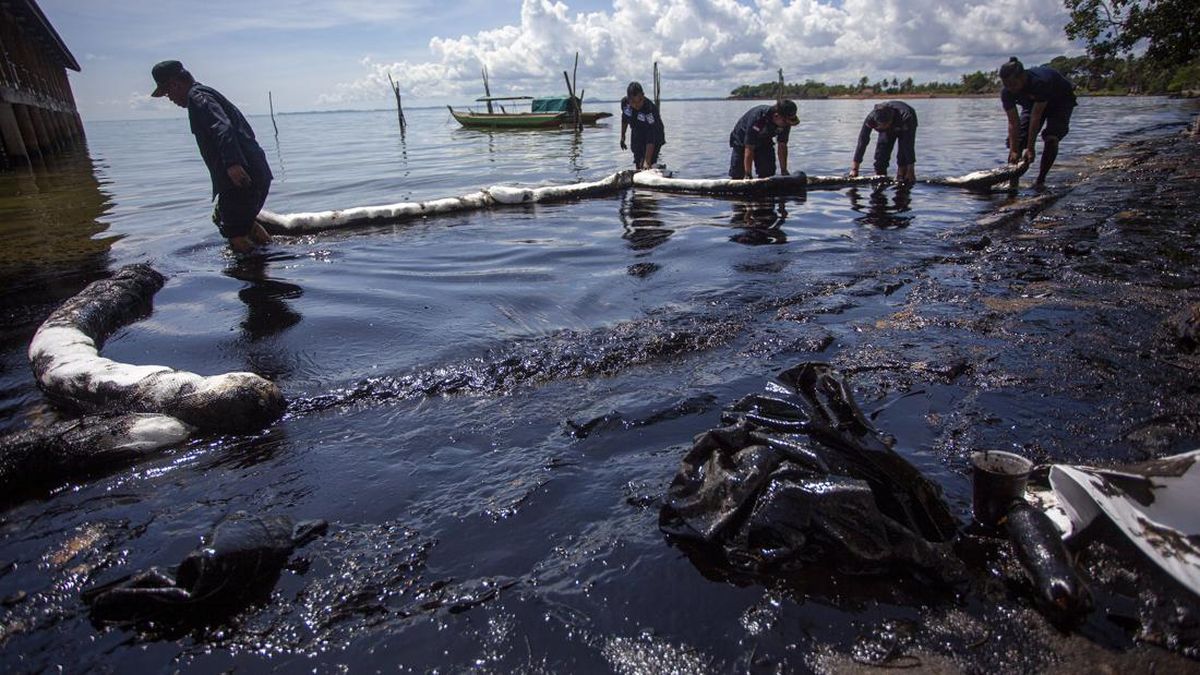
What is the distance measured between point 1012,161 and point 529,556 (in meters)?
12.6

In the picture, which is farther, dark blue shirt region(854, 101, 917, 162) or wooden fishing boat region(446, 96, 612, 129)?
wooden fishing boat region(446, 96, 612, 129)

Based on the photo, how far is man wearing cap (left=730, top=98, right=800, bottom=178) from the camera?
10500 millimetres

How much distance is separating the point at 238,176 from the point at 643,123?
769 cm

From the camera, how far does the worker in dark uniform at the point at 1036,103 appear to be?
10148mm

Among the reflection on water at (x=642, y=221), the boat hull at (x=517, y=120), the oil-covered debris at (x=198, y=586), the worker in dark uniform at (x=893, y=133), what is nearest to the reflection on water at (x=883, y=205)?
the worker in dark uniform at (x=893, y=133)

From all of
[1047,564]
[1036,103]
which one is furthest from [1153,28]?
[1047,564]

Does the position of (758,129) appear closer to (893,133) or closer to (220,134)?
(893,133)

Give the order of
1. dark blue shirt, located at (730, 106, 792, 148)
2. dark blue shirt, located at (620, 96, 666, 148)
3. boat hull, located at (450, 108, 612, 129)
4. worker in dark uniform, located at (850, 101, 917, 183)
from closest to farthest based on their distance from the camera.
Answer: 1. dark blue shirt, located at (730, 106, 792, 148)
2. worker in dark uniform, located at (850, 101, 917, 183)
3. dark blue shirt, located at (620, 96, 666, 148)
4. boat hull, located at (450, 108, 612, 129)

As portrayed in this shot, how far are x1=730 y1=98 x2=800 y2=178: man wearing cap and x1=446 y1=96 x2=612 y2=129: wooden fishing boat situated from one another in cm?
2425

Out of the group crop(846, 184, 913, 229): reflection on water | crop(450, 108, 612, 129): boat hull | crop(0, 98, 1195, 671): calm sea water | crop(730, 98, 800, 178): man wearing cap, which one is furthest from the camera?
crop(450, 108, 612, 129): boat hull

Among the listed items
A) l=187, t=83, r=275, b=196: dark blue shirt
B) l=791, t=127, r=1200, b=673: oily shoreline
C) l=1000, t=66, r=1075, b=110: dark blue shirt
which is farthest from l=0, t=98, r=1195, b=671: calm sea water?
l=1000, t=66, r=1075, b=110: dark blue shirt

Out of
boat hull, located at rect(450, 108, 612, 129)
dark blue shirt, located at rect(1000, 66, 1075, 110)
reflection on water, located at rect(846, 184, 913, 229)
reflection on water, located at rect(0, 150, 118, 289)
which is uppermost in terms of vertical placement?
boat hull, located at rect(450, 108, 612, 129)

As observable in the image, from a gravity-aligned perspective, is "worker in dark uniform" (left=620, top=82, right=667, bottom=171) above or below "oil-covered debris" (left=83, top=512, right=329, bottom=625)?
above

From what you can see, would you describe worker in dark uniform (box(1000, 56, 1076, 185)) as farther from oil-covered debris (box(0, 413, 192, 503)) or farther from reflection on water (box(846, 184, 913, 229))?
oil-covered debris (box(0, 413, 192, 503))
